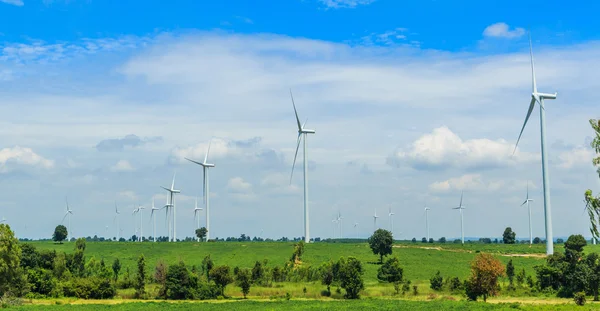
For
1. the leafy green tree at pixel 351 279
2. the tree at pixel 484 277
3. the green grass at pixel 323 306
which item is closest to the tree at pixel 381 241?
the leafy green tree at pixel 351 279

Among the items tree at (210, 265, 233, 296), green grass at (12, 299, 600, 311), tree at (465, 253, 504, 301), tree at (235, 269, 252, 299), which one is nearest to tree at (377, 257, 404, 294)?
tree at (465, 253, 504, 301)

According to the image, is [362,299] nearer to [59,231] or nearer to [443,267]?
[443,267]

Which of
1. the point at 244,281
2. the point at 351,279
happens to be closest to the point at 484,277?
the point at 351,279

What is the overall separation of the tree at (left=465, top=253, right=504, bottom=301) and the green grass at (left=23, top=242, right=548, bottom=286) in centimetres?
2402

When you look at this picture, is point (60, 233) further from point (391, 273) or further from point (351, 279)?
point (351, 279)

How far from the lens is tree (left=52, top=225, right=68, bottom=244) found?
19138cm

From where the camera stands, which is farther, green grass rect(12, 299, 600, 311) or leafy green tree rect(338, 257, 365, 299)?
leafy green tree rect(338, 257, 365, 299)

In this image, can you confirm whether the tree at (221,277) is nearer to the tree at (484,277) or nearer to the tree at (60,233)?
the tree at (484,277)

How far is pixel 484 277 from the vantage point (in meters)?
85.7

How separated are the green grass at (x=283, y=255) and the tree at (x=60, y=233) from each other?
44.7 feet

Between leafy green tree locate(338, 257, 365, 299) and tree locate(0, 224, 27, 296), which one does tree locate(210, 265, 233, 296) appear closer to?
leafy green tree locate(338, 257, 365, 299)

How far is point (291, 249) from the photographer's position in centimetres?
15588

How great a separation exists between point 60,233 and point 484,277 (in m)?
141

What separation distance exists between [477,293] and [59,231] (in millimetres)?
140164
